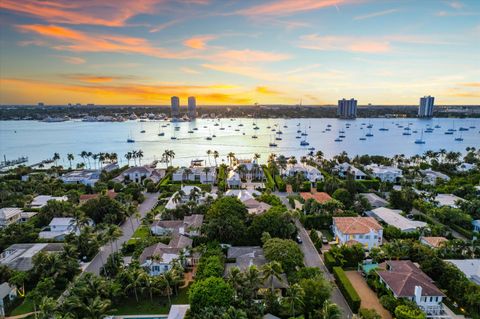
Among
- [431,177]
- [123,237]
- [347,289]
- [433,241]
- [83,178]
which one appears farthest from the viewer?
[431,177]

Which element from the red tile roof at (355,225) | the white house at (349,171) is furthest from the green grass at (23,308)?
the white house at (349,171)

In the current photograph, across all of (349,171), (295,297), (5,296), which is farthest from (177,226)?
(349,171)

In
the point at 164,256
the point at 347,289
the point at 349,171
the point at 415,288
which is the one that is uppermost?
the point at 349,171

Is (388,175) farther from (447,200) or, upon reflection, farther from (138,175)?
(138,175)

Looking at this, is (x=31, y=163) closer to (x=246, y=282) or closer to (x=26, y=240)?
(x=26, y=240)

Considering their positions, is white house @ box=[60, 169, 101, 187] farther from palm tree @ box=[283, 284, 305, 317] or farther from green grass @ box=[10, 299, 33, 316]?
palm tree @ box=[283, 284, 305, 317]
